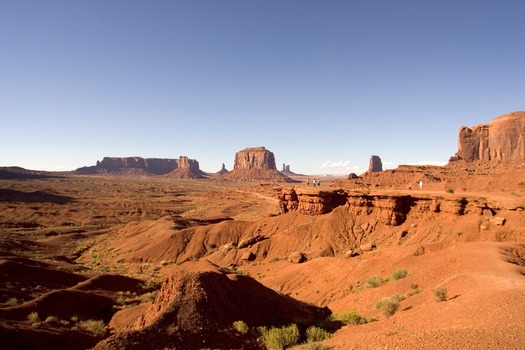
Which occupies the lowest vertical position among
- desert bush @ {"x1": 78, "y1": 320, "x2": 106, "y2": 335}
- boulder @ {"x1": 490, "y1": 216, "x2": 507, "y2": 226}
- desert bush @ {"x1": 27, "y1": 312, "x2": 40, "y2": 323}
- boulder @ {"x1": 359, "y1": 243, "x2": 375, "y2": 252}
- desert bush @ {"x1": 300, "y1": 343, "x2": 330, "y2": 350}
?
desert bush @ {"x1": 78, "y1": 320, "x2": 106, "y2": 335}

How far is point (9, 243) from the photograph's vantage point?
41469 mm

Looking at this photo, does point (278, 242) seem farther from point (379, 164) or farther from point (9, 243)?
point (379, 164)

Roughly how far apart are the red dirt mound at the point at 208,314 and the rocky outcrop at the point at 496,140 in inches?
3699

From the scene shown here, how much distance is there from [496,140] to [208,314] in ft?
337

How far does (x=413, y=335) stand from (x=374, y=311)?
19.7ft

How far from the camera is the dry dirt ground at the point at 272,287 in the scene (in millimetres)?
9672

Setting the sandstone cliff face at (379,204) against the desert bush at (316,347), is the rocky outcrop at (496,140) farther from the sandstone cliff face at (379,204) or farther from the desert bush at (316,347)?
the desert bush at (316,347)

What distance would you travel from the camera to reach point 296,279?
2478 cm

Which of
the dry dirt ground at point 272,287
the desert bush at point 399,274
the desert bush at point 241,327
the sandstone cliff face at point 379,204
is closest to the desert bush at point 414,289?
the dry dirt ground at point 272,287

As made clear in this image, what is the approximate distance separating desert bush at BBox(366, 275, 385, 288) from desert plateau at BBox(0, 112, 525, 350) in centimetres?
8

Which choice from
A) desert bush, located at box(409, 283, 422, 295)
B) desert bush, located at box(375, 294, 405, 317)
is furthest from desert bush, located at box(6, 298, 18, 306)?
desert bush, located at box(409, 283, 422, 295)

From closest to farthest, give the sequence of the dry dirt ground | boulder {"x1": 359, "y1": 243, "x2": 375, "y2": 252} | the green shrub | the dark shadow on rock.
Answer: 1. the dry dirt ground
2. the green shrub
3. boulder {"x1": 359, "y1": 243, "x2": 375, "y2": 252}
4. the dark shadow on rock

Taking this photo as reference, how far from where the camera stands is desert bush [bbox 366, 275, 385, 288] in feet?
59.7

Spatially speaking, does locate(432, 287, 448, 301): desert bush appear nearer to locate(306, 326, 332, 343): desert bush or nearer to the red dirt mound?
locate(306, 326, 332, 343): desert bush
